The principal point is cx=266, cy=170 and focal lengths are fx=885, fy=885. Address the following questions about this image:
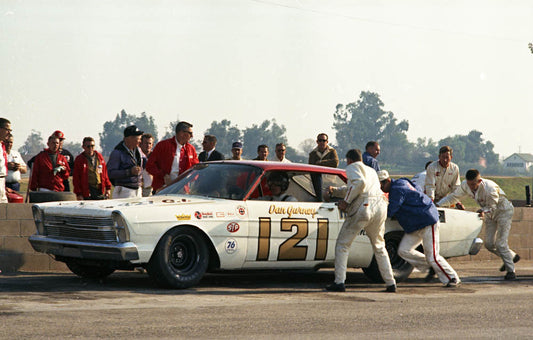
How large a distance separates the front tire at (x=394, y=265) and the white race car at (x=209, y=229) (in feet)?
0.04

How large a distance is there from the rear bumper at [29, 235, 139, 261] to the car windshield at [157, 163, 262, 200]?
153cm

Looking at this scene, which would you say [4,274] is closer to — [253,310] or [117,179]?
[117,179]

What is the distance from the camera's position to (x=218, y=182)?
10.7 meters

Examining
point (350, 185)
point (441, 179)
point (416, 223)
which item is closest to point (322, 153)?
point (441, 179)

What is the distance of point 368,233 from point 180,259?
2294 millimetres

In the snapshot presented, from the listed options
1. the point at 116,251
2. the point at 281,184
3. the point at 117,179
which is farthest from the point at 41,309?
the point at 117,179

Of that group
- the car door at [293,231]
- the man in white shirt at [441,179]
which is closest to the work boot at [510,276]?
the man in white shirt at [441,179]

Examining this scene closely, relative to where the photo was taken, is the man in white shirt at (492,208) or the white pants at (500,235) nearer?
the man in white shirt at (492,208)

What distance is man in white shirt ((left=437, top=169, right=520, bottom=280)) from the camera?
12.8m

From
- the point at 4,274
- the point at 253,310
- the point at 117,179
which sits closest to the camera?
the point at 253,310

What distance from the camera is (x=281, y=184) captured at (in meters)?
11.0

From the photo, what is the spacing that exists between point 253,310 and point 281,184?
9.26 ft

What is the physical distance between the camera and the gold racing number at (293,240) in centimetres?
1037

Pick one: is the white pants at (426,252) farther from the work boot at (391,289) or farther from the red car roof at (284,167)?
the red car roof at (284,167)
